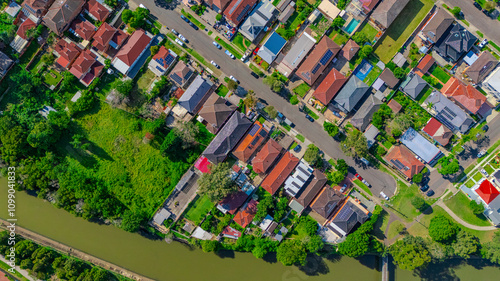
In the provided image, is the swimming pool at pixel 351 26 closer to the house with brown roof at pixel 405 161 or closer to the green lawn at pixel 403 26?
the green lawn at pixel 403 26

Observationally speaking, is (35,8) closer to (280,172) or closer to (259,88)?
(259,88)

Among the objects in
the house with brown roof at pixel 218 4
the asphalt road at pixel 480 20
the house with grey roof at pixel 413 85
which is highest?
the asphalt road at pixel 480 20

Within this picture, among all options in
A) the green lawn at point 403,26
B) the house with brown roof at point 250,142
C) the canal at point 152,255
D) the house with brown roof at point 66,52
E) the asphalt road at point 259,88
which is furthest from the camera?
the canal at point 152,255

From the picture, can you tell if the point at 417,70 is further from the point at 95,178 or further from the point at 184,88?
the point at 95,178

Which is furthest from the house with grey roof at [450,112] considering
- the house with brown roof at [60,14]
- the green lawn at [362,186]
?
the house with brown roof at [60,14]

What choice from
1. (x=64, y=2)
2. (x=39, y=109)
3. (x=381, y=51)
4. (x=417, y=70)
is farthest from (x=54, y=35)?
(x=417, y=70)

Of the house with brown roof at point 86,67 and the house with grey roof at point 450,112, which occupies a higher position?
the house with grey roof at point 450,112

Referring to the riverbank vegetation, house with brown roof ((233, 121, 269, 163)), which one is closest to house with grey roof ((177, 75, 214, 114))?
house with brown roof ((233, 121, 269, 163))
